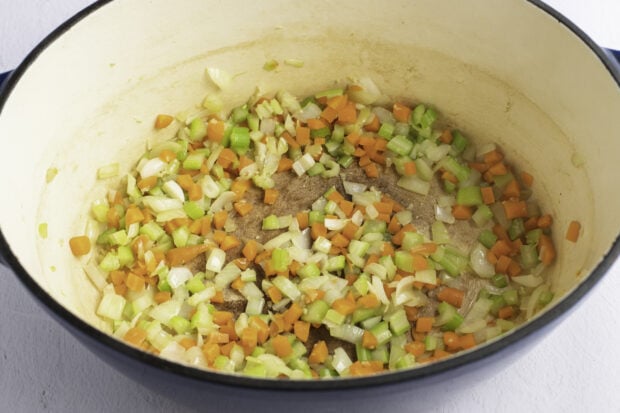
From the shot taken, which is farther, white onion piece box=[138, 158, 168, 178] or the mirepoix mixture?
white onion piece box=[138, 158, 168, 178]

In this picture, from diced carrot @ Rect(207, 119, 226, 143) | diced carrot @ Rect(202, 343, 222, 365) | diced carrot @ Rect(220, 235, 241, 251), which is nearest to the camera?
diced carrot @ Rect(202, 343, 222, 365)

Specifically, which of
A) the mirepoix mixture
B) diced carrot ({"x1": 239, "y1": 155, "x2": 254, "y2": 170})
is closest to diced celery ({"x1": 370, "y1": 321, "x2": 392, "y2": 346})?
the mirepoix mixture

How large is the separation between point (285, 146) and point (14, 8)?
1006 millimetres

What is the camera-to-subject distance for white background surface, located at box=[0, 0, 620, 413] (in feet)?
5.52

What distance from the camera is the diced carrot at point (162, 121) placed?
1912mm

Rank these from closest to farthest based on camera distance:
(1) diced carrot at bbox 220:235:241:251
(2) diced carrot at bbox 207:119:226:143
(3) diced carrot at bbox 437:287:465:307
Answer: (3) diced carrot at bbox 437:287:465:307
(1) diced carrot at bbox 220:235:241:251
(2) diced carrot at bbox 207:119:226:143

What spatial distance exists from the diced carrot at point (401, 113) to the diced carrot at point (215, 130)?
430mm

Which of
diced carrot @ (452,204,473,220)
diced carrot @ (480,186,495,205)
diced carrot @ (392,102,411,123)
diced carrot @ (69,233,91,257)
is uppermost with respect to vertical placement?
diced carrot @ (392,102,411,123)

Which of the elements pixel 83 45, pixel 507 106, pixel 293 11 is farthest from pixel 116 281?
pixel 507 106

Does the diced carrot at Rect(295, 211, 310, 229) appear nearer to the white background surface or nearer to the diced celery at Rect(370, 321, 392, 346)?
the diced celery at Rect(370, 321, 392, 346)

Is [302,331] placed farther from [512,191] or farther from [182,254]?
[512,191]

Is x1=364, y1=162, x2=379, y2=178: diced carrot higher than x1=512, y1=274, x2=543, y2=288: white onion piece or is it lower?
higher

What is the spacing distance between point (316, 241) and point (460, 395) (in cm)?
46

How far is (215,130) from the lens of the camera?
194 cm
